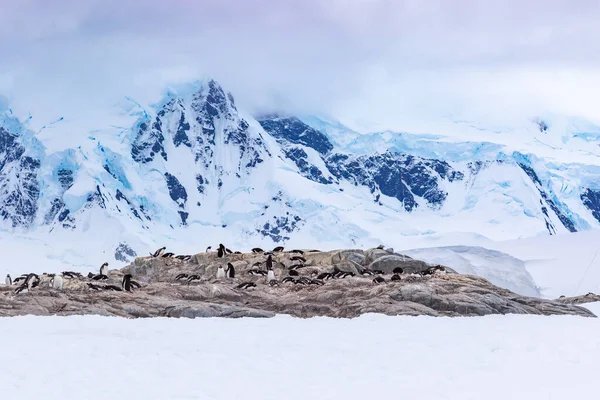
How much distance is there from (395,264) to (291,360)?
73.9 ft

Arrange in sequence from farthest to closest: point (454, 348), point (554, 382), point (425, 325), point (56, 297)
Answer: point (56, 297) → point (425, 325) → point (454, 348) → point (554, 382)

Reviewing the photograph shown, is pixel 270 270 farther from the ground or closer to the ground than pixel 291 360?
closer to the ground

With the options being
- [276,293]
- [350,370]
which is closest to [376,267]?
[276,293]

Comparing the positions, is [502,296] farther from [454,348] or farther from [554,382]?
[554,382]

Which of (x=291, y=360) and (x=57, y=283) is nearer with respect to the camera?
(x=291, y=360)

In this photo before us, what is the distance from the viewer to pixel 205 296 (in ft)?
101

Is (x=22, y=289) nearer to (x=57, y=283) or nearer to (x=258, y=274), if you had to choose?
(x=57, y=283)

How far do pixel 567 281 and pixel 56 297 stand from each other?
47.5m

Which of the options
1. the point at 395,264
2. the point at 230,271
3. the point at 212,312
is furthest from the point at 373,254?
the point at 212,312

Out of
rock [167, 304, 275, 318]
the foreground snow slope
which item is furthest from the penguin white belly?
the foreground snow slope

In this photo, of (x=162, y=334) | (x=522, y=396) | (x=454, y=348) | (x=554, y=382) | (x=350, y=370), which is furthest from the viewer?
(x=162, y=334)

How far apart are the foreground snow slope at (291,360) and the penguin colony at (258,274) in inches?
326

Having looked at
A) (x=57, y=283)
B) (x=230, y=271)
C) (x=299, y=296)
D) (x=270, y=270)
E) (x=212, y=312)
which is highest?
(x=212, y=312)

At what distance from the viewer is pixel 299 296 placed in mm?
30859
